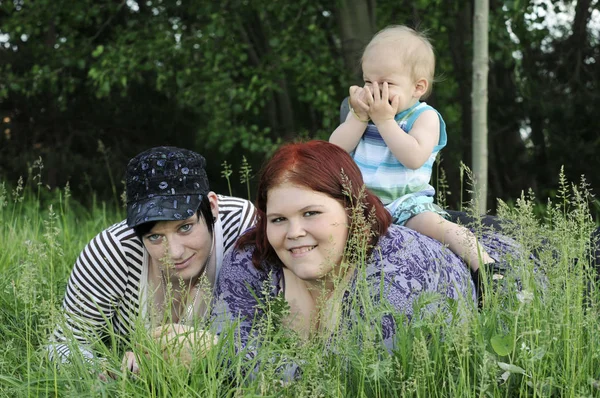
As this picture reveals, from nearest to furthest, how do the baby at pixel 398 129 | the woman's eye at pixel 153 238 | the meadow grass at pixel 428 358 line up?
the meadow grass at pixel 428 358 → the woman's eye at pixel 153 238 → the baby at pixel 398 129

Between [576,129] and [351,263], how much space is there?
23.5 ft

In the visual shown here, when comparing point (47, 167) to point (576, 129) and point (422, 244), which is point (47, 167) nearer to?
point (576, 129)

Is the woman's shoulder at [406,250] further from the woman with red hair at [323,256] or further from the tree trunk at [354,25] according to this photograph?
the tree trunk at [354,25]

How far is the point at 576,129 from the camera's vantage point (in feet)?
30.7

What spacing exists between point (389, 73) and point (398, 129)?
0.95 feet

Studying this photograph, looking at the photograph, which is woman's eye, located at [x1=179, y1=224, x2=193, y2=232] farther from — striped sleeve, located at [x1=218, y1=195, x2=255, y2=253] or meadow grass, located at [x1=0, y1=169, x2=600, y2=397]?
meadow grass, located at [x1=0, y1=169, x2=600, y2=397]

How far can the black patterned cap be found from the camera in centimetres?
332

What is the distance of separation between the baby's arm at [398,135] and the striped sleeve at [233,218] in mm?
719

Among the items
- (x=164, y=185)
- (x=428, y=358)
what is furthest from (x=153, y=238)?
(x=428, y=358)

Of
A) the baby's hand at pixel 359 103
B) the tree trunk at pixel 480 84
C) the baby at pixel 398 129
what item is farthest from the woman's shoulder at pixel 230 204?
the tree trunk at pixel 480 84

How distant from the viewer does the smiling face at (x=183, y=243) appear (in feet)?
11.0

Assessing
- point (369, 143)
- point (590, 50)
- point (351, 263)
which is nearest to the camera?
point (351, 263)

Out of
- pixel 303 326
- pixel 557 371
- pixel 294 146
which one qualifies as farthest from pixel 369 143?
pixel 557 371

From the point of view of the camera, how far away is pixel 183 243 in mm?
3400
